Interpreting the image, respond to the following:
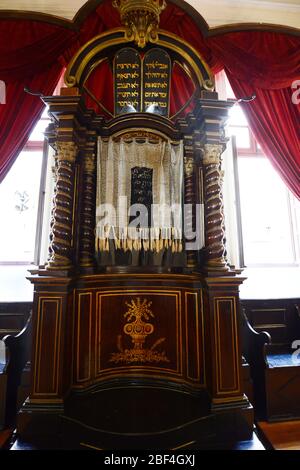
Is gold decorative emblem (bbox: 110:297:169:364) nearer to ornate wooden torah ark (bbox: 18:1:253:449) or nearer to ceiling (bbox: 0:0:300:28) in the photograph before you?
ornate wooden torah ark (bbox: 18:1:253:449)

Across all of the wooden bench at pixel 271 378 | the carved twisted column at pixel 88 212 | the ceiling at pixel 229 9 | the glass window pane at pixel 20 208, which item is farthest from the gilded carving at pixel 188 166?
the ceiling at pixel 229 9

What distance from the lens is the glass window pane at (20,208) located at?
3100mm

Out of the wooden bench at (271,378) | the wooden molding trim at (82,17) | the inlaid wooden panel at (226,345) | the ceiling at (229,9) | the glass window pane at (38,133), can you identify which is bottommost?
the wooden bench at (271,378)

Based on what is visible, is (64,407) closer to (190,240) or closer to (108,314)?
(108,314)

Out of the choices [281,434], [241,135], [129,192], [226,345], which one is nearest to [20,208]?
[129,192]

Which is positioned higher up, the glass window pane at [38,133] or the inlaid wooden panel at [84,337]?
the glass window pane at [38,133]

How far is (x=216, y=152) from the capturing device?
214 centimetres

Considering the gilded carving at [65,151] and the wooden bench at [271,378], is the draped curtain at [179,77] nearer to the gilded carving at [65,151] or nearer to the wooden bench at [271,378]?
the gilded carving at [65,151]

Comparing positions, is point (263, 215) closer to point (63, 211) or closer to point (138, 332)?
point (138, 332)

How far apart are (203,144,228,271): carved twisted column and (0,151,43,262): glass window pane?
6.85 ft

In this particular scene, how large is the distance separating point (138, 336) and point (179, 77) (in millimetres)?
2786

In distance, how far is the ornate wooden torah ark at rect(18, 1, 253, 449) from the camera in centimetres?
182

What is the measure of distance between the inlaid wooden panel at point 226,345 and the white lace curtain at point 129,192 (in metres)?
0.60
